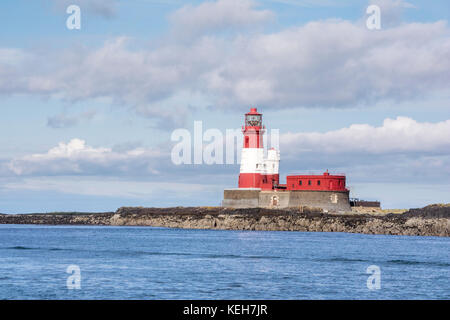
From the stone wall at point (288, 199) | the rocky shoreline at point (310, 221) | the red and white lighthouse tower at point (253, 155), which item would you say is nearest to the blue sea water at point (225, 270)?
the rocky shoreline at point (310, 221)

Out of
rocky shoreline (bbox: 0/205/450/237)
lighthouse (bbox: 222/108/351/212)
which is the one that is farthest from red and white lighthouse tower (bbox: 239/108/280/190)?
rocky shoreline (bbox: 0/205/450/237)

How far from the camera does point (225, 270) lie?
3416 cm

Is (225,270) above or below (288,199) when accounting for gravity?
below

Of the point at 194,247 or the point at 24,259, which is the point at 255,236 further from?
the point at 24,259

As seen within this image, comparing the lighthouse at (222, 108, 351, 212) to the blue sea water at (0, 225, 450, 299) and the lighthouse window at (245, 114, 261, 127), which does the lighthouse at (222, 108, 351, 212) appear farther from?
the blue sea water at (0, 225, 450, 299)

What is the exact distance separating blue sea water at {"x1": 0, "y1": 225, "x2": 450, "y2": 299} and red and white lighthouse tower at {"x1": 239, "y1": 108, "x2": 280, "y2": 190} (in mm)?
24273

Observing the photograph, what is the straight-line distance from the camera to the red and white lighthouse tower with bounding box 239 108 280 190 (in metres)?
76.1

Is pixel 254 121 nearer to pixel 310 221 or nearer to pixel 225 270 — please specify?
pixel 310 221

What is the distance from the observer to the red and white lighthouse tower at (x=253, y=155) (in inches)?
2995

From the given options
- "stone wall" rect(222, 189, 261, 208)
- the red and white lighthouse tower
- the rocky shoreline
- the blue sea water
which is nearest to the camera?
the blue sea water

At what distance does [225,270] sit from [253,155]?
139ft

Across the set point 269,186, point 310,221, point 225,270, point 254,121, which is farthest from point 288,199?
point 225,270

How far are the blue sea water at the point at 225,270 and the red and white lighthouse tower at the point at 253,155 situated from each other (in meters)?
24.3

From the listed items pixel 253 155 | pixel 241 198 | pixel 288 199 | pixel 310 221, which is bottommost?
pixel 310 221
